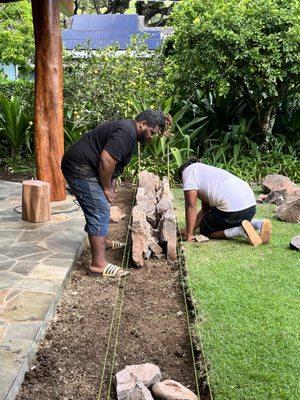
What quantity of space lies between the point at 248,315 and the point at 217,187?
173 centimetres

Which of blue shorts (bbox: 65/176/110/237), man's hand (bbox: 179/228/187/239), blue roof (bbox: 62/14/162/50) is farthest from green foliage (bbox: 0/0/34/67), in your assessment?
blue shorts (bbox: 65/176/110/237)

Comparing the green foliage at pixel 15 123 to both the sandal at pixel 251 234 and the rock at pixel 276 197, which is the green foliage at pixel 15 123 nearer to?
the rock at pixel 276 197

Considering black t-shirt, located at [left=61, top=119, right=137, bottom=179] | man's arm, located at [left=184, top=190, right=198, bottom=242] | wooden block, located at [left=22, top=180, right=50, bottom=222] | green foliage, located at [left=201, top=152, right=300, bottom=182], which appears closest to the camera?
black t-shirt, located at [left=61, top=119, right=137, bottom=179]

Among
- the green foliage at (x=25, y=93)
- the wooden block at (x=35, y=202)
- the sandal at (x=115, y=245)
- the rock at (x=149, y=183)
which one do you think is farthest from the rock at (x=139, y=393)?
the green foliage at (x=25, y=93)

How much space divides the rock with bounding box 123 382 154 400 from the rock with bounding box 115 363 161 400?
0.05 meters

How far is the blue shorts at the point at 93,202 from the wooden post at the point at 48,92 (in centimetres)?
225

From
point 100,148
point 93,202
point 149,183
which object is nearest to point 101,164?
point 100,148

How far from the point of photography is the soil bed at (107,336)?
269 cm

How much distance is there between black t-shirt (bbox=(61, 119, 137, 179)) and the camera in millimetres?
3770

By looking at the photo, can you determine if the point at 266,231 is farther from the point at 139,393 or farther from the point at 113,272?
the point at 139,393

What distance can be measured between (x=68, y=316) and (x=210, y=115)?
6198mm

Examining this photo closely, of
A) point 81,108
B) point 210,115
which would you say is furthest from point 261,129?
point 81,108

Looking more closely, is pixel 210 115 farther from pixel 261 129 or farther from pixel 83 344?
pixel 83 344

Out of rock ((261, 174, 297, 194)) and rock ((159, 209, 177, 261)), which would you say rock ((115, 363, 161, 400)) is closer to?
rock ((159, 209, 177, 261))
